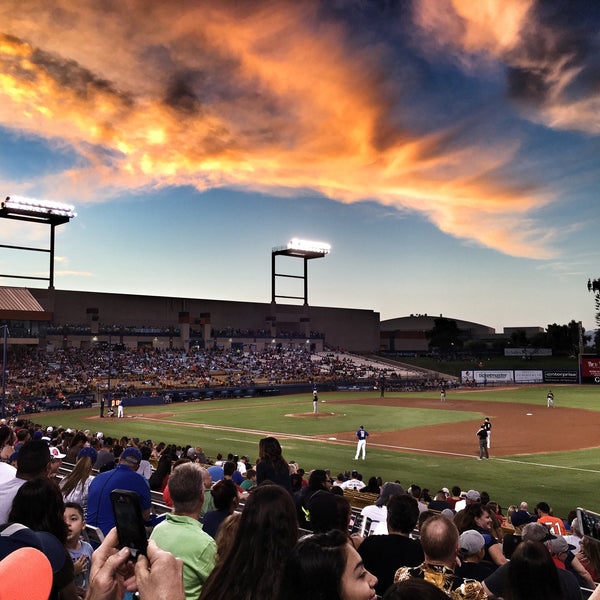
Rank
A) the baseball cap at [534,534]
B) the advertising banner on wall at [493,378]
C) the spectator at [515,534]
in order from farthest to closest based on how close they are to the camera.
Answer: the advertising banner on wall at [493,378] < the spectator at [515,534] < the baseball cap at [534,534]

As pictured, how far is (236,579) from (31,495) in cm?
161

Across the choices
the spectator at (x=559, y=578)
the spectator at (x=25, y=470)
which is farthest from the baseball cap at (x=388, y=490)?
the spectator at (x=25, y=470)

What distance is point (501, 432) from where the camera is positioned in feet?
113

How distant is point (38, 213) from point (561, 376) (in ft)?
228

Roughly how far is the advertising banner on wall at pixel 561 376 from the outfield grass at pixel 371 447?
48.1ft

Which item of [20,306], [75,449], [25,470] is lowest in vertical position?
[75,449]

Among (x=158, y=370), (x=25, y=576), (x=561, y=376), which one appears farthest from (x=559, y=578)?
(x=561, y=376)

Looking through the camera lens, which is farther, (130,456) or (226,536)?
(130,456)

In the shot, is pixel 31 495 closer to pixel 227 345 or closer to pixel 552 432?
pixel 552 432

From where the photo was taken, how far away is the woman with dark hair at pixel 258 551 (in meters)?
2.90

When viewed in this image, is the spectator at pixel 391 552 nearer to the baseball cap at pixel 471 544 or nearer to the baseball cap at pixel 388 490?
the baseball cap at pixel 471 544

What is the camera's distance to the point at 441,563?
413 centimetres

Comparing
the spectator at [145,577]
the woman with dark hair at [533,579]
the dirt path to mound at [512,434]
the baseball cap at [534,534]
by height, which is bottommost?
the dirt path to mound at [512,434]

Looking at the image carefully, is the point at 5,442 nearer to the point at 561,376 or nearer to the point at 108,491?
the point at 108,491
